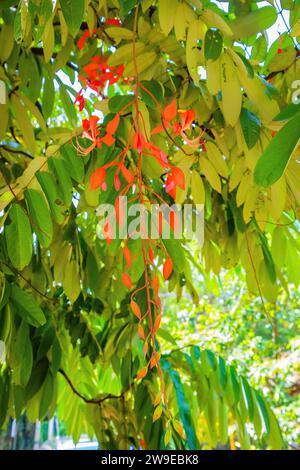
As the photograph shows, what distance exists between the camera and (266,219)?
2.48ft

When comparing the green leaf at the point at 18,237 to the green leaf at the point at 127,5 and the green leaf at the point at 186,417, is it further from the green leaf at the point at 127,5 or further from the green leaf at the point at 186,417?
the green leaf at the point at 186,417

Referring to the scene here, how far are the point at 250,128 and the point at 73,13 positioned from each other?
0.18 metres

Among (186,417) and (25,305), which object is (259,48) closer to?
(25,305)

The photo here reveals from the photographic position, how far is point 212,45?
485 millimetres

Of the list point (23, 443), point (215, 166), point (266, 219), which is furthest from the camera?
point (23, 443)

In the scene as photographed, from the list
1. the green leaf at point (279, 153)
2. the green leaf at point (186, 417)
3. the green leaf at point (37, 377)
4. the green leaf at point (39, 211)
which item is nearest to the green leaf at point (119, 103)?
the green leaf at point (39, 211)

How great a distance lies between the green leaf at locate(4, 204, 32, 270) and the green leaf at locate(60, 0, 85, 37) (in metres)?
0.16

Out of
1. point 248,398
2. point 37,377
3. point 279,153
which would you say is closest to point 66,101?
point 37,377

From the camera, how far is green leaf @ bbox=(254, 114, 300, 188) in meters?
0.34

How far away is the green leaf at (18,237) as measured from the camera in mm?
513

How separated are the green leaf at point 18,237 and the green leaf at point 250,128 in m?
0.21

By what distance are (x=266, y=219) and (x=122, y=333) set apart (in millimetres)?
318

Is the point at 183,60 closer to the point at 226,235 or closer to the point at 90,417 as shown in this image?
the point at 226,235

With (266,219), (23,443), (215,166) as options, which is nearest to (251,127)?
(215,166)
